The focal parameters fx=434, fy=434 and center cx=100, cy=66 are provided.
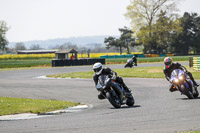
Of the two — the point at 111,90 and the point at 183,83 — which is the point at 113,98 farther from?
the point at 183,83

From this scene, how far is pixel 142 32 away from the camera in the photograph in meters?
84.6

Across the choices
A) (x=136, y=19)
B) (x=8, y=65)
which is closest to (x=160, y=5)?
(x=136, y=19)

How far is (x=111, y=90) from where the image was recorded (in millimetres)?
13117

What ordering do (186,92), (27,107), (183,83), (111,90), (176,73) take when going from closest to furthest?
1. (111,90)
2. (27,107)
3. (186,92)
4. (183,83)
5. (176,73)

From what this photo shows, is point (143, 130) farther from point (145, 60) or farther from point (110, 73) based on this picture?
point (145, 60)

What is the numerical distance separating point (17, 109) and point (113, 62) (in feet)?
174

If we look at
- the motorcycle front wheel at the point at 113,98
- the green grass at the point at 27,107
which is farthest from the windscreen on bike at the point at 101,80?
the green grass at the point at 27,107

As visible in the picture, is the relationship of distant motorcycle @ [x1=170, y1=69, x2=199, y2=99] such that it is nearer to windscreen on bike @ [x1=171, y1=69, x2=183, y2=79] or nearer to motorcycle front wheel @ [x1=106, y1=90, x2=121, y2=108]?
windscreen on bike @ [x1=171, y1=69, x2=183, y2=79]

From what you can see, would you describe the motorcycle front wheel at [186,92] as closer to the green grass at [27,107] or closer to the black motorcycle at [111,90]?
the black motorcycle at [111,90]

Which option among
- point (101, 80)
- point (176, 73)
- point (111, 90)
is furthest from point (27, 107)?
point (176, 73)

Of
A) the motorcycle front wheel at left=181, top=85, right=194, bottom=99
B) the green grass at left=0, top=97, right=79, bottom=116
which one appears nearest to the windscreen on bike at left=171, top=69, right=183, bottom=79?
the motorcycle front wheel at left=181, top=85, right=194, bottom=99

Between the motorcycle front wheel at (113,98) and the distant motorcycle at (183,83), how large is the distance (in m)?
2.91

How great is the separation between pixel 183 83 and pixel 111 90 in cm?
323

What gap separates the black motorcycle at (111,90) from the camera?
42.8 ft
